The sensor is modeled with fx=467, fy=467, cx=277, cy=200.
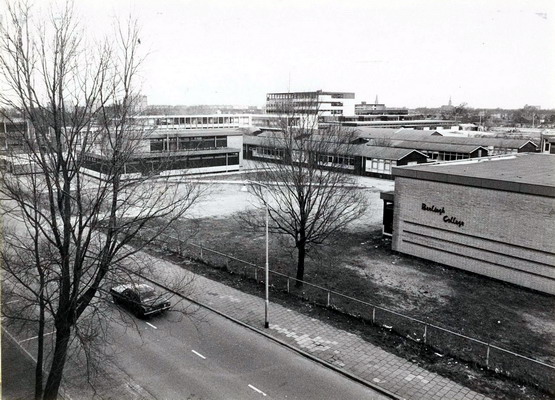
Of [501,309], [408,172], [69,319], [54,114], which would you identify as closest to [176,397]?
[69,319]

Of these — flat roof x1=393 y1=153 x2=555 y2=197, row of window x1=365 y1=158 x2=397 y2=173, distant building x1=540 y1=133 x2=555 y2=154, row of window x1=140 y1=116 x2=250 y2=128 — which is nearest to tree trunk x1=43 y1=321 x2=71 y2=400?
flat roof x1=393 y1=153 x2=555 y2=197

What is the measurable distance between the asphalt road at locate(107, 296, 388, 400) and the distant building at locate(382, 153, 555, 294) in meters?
12.0

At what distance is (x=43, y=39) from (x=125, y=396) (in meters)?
9.06

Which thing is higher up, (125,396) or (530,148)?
(530,148)

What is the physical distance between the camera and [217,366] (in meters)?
14.0

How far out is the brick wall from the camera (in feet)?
67.2

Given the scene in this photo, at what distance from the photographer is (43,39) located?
9.43 meters

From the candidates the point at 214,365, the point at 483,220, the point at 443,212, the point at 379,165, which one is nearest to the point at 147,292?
the point at 214,365

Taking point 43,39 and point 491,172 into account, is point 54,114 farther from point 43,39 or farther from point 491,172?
point 491,172

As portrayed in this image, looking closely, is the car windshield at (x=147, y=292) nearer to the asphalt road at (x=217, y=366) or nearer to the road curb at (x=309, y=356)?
the asphalt road at (x=217, y=366)

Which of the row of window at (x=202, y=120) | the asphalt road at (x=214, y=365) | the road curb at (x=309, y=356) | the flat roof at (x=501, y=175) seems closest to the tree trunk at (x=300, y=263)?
the road curb at (x=309, y=356)

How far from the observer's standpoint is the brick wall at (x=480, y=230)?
67.2 feet

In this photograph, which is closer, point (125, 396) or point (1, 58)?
point (1, 58)

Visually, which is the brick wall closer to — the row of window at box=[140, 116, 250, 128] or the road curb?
the road curb
